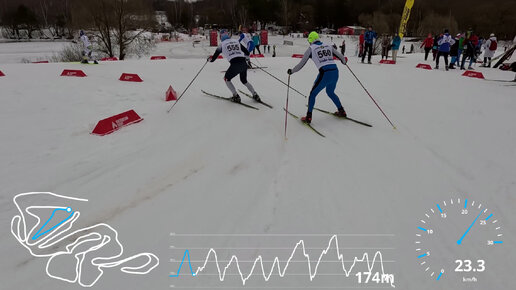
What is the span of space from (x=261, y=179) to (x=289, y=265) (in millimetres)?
1488

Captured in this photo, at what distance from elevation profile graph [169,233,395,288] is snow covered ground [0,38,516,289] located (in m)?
0.02

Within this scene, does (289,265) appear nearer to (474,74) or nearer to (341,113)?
(341,113)

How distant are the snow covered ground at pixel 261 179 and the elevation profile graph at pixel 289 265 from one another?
20mm

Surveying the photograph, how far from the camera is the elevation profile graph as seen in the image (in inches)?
94.0

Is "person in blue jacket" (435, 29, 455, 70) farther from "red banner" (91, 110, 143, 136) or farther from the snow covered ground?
"red banner" (91, 110, 143, 136)

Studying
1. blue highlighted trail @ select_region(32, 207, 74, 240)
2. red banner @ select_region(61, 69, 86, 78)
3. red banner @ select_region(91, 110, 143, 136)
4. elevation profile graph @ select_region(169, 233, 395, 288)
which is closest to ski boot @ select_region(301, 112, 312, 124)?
elevation profile graph @ select_region(169, 233, 395, 288)

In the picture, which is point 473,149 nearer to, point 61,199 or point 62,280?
point 62,280

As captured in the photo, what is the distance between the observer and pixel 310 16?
71938 millimetres

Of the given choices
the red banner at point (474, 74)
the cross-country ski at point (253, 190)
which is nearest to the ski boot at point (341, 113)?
the cross-country ski at point (253, 190)

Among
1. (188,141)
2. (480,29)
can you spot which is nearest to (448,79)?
(188,141)

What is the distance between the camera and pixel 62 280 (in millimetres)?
2318

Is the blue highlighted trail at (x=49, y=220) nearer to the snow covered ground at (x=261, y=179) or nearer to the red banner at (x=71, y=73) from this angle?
the snow covered ground at (x=261, y=179)

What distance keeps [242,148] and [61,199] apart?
265 centimetres

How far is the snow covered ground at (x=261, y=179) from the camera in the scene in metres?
2.59
